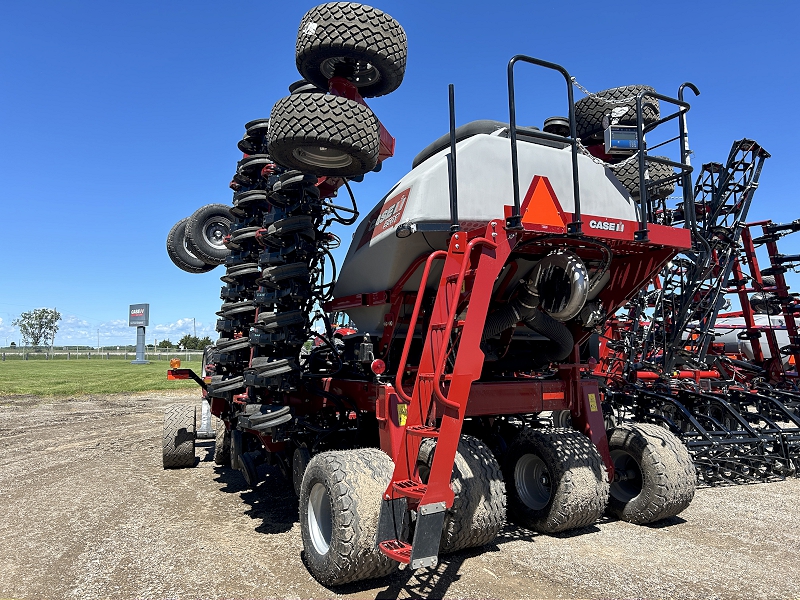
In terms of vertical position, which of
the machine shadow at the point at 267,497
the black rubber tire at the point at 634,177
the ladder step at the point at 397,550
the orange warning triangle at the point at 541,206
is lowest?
the machine shadow at the point at 267,497

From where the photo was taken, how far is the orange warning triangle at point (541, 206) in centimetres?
416

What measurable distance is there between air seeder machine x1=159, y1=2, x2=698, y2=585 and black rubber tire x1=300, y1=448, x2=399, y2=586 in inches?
0.5

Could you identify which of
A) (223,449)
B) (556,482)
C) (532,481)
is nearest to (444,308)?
(556,482)

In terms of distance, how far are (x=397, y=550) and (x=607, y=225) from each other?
8.96 ft

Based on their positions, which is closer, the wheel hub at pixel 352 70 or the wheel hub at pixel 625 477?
the wheel hub at pixel 352 70

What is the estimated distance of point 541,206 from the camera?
4230mm

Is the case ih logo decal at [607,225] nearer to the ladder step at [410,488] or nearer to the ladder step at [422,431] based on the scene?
the ladder step at [422,431]

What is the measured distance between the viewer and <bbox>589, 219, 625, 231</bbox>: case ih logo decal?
4332 mm

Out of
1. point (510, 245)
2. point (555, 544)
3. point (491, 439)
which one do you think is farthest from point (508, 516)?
point (510, 245)

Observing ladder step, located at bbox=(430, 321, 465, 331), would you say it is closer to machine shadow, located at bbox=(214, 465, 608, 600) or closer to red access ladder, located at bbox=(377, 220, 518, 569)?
red access ladder, located at bbox=(377, 220, 518, 569)

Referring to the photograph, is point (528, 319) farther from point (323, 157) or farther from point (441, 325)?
point (323, 157)

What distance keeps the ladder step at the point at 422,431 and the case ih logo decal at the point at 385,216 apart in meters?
1.57

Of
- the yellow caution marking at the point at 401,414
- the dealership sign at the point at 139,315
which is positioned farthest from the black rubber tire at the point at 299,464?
the dealership sign at the point at 139,315

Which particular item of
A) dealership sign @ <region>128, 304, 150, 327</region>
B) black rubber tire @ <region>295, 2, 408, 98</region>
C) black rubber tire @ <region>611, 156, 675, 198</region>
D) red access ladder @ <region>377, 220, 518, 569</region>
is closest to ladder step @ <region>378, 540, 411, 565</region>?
red access ladder @ <region>377, 220, 518, 569</region>
